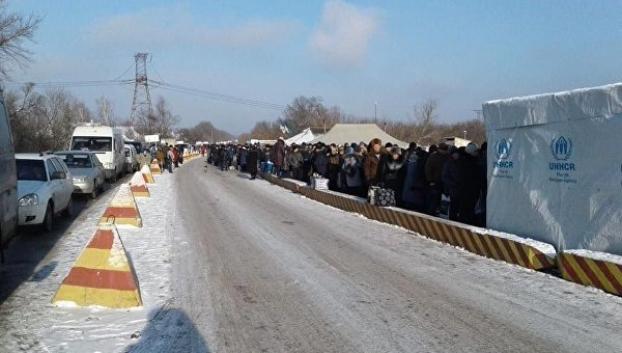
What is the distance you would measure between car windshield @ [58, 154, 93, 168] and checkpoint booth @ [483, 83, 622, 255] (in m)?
14.7

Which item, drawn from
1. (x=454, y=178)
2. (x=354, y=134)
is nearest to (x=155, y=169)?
(x=354, y=134)

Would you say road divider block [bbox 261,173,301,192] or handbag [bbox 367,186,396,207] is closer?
handbag [bbox 367,186,396,207]

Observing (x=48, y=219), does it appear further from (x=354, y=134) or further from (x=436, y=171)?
(x=354, y=134)

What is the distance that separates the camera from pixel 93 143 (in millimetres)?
27656

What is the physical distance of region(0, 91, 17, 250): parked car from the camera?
25.6 ft

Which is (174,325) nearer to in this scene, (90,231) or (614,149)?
(614,149)

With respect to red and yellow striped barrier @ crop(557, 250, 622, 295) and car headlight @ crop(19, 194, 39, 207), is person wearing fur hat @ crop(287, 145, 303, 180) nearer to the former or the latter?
car headlight @ crop(19, 194, 39, 207)

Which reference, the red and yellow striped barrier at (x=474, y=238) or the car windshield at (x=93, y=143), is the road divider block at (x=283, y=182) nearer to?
the car windshield at (x=93, y=143)

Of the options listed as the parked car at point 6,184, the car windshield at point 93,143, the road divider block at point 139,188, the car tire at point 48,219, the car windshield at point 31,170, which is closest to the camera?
the parked car at point 6,184

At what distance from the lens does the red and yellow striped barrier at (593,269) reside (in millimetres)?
7105

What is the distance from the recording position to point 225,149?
4647cm

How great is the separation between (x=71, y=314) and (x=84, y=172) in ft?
46.1

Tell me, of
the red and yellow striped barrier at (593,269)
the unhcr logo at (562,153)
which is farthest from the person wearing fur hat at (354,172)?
the red and yellow striped barrier at (593,269)

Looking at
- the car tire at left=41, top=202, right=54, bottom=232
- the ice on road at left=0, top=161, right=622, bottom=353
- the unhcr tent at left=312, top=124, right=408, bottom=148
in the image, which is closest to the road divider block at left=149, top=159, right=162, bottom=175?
the unhcr tent at left=312, top=124, right=408, bottom=148
